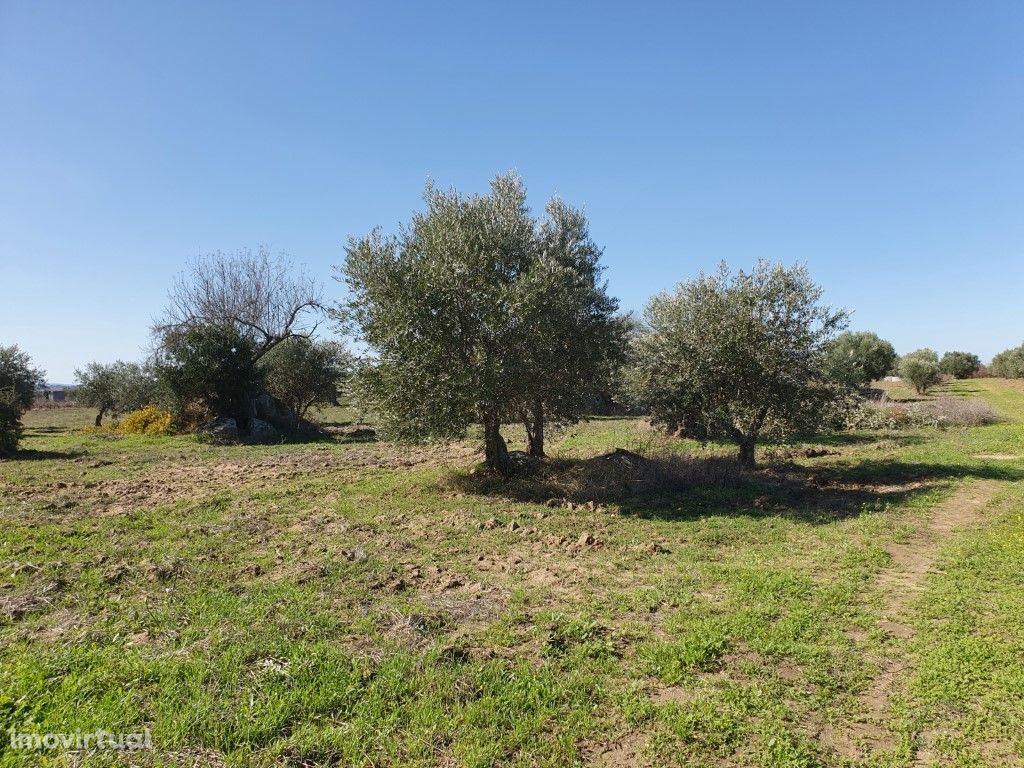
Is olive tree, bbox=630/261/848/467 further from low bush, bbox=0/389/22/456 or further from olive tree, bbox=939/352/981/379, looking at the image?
olive tree, bbox=939/352/981/379

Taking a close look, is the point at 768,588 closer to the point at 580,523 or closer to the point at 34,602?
the point at 580,523

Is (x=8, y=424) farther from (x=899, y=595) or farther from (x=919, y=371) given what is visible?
(x=919, y=371)

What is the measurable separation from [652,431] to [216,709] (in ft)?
83.5

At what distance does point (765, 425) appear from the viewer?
1808 centimetres

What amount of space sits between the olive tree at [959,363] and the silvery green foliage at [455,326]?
88.2 meters

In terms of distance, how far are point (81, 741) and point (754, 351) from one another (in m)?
16.7

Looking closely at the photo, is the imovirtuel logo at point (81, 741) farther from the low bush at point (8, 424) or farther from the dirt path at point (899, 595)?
the low bush at point (8, 424)

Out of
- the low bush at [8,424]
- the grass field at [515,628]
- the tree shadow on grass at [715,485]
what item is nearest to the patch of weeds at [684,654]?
the grass field at [515,628]

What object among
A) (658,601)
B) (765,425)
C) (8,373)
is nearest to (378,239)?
(658,601)

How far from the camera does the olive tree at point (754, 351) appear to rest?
1639cm

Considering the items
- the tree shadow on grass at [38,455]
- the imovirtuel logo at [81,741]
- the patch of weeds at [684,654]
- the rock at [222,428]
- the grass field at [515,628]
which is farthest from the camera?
the rock at [222,428]

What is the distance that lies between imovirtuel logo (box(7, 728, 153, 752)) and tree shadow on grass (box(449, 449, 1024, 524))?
10301 mm

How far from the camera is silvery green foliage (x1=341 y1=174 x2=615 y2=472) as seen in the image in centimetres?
1383

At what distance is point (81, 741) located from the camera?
432cm
